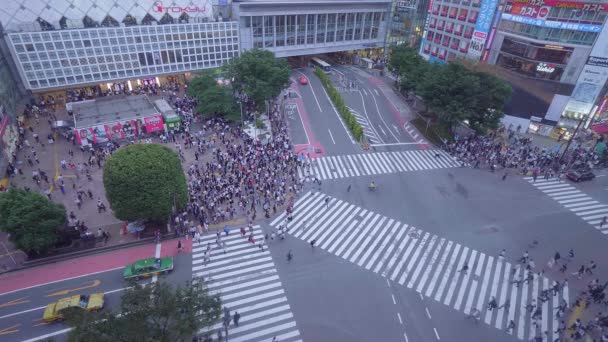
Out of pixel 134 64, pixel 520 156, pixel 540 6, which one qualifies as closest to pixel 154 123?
pixel 134 64

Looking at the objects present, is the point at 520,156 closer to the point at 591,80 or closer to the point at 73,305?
the point at 591,80

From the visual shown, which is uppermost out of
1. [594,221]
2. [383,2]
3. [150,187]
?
[383,2]

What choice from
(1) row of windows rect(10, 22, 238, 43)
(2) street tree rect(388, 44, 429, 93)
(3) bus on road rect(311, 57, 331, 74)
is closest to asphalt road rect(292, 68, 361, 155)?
(3) bus on road rect(311, 57, 331, 74)

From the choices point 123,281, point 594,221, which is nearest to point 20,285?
point 123,281

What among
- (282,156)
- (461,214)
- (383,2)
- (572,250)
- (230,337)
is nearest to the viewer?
(230,337)

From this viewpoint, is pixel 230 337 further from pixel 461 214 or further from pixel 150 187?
pixel 461 214

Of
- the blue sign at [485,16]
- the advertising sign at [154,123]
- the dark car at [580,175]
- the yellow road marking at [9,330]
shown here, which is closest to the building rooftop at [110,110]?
the advertising sign at [154,123]

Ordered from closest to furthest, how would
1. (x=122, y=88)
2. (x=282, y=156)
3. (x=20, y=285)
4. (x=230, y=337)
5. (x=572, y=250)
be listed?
(x=230, y=337)
(x=20, y=285)
(x=572, y=250)
(x=282, y=156)
(x=122, y=88)

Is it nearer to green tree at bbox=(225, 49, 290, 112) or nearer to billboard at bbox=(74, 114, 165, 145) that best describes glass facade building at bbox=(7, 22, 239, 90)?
green tree at bbox=(225, 49, 290, 112)

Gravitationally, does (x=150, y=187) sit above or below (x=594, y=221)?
above
